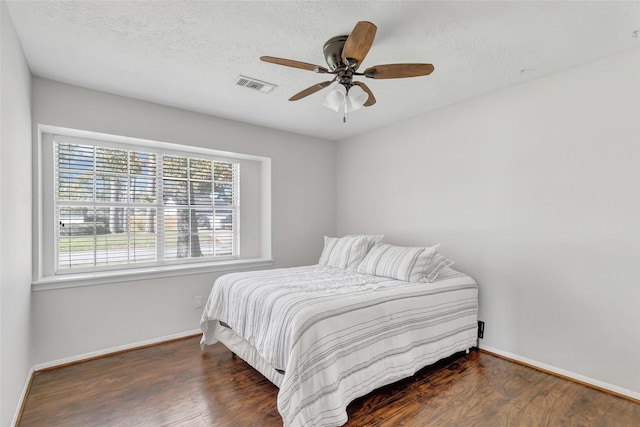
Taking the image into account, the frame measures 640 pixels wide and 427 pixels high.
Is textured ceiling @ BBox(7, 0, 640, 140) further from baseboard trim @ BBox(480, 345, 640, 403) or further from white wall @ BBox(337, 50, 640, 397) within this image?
baseboard trim @ BBox(480, 345, 640, 403)

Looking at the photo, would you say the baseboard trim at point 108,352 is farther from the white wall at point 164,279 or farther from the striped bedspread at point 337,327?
the striped bedspread at point 337,327

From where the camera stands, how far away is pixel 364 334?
2.16 metres

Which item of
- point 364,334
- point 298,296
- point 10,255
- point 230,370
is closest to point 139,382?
point 230,370

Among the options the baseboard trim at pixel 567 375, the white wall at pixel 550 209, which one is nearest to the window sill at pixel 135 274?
the white wall at pixel 550 209

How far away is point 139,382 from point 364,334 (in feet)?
6.02

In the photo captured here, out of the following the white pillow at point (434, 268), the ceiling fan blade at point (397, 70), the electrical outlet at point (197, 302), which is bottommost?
the electrical outlet at point (197, 302)

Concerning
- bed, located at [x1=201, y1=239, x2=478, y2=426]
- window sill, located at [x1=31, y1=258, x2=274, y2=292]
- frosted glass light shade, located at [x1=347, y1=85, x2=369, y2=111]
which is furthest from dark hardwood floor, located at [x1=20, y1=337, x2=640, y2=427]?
frosted glass light shade, located at [x1=347, y1=85, x2=369, y2=111]

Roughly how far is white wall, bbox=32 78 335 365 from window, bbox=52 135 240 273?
28 centimetres

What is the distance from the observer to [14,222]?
1941 millimetres

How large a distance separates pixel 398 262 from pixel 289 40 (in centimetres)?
213

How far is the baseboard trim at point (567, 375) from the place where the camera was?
2256mm

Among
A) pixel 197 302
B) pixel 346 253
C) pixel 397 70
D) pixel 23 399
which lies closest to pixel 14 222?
pixel 23 399

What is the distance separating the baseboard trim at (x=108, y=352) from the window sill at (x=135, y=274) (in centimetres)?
64

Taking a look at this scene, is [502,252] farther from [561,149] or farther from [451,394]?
[451,394]
